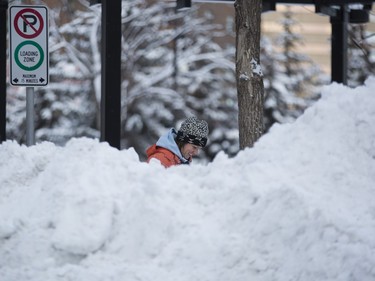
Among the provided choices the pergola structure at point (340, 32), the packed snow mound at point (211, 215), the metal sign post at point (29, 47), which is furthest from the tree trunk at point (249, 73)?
the pergola structure at point (340, 32)

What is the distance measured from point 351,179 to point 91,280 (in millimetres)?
1836

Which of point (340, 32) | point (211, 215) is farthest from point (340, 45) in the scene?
point (211, 215)

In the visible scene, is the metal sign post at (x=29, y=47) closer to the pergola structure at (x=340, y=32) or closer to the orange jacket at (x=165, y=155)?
the orange jacket at (x=165, y=155)

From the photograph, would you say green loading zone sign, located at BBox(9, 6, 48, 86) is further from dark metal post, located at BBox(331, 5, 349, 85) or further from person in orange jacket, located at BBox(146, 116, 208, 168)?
dark metal post, located at BBox(331, 5, 349, 85)

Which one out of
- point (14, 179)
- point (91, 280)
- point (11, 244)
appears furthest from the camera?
point (14, 179)

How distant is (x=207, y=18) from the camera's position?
4125cm

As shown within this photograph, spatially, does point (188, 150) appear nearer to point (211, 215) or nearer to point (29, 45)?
point (211, 215)

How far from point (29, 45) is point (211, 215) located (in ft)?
13.7

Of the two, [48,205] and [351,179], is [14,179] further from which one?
[351,179]

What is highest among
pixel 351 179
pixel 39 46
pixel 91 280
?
pixel 39 46

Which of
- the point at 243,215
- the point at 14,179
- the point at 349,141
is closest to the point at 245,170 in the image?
the point at 243,215

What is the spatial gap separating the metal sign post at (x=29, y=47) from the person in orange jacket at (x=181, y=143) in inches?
75.4

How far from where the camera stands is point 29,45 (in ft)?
32.2

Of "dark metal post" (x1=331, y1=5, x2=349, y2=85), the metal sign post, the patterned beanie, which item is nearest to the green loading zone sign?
the metal sign post
